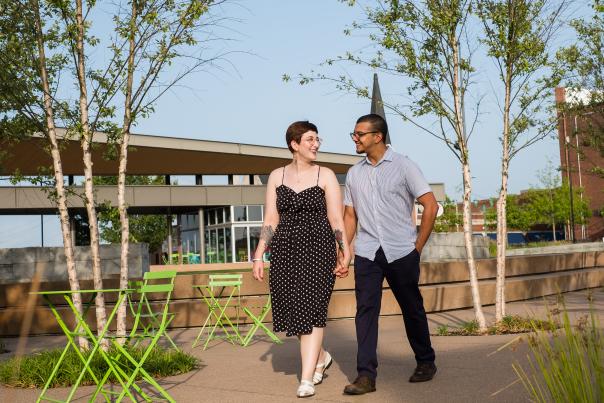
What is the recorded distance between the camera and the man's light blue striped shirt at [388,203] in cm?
665

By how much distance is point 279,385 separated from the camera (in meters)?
7.43

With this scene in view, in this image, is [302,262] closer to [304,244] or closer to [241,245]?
[304,244]

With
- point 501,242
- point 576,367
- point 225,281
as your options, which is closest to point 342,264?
point 576,367

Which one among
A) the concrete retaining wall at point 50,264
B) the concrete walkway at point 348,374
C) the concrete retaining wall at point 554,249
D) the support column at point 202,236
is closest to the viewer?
the concrete walkway at point 348,374

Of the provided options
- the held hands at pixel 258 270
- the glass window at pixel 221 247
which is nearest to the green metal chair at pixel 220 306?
the held hands at pixel 258 270

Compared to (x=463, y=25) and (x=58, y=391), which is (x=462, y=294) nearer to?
(x=463, y=25)

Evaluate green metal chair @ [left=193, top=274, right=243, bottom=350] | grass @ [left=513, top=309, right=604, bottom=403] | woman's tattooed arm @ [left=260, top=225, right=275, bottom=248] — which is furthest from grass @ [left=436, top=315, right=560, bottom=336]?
grass @ [left=513, top=309, right=604, bottom=403]

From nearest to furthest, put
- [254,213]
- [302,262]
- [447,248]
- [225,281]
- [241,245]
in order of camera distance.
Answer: [302,262] < [225,281] < [447,248] < [241,245] < [254,213]

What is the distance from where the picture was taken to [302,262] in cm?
682

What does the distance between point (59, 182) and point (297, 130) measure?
3.70m

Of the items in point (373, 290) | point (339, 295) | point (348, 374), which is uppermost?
point (373, 290)

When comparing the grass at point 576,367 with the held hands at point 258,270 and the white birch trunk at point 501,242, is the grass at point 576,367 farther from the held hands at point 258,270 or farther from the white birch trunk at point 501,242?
the white birch trunk at point 501,242

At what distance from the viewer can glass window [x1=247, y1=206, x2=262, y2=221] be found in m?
43.2

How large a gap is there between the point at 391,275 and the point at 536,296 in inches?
464
